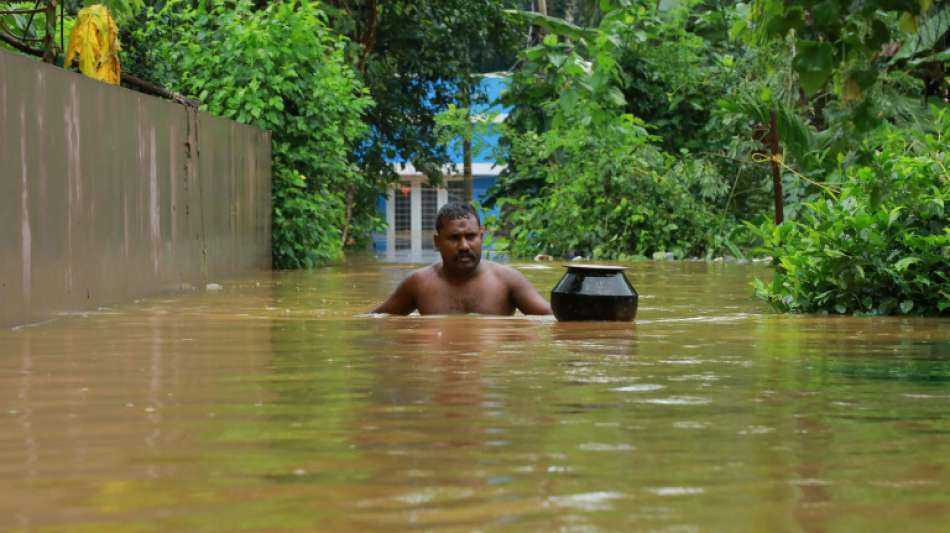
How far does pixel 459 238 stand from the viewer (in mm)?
10055

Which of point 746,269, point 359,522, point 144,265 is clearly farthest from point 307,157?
point 359,522

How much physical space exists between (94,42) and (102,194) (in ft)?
9.71

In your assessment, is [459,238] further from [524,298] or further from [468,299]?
[524,298]

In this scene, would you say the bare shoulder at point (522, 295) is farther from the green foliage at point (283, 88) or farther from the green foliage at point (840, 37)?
the green foliage at point (283, 88)

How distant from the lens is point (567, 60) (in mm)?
20438

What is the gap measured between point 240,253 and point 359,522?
1432 centimetres

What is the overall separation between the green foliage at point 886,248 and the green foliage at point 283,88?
994 centimetres

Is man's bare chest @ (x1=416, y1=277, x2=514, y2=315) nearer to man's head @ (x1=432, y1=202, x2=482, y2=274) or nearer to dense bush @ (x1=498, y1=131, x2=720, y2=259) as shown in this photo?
man's head @ (x1=432, y1=202, x2=482, y2=274)

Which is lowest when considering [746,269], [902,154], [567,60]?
[746,269]

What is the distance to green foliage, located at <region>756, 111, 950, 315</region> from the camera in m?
9.89

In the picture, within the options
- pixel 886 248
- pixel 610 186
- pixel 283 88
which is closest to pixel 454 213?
pixel 886 248

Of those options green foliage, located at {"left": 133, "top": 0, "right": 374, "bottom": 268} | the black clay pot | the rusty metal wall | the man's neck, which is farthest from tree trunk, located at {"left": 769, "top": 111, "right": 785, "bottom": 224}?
the black clay pot

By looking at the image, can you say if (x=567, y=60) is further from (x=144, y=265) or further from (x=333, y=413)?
(x=333, y=413)

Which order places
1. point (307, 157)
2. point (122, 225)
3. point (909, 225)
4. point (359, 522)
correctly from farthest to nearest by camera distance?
point (307, 157)
point (122, 225)
point (909, 225)
point (359, 522)
